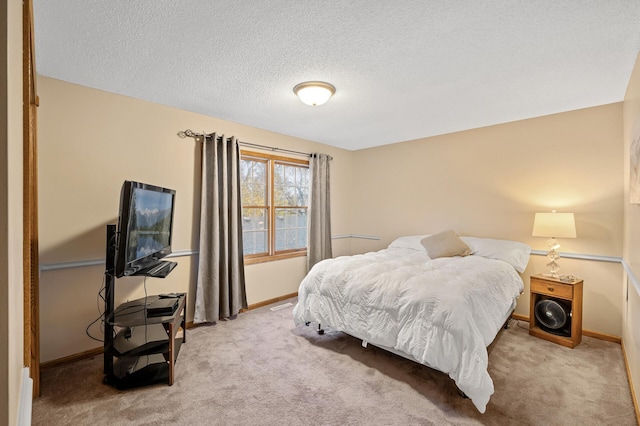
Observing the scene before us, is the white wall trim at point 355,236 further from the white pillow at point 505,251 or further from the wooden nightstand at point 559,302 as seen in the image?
the wooden nightstand at point 559,302

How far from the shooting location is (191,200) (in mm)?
3396

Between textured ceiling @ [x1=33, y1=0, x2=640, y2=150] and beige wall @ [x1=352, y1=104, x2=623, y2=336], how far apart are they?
0.40m

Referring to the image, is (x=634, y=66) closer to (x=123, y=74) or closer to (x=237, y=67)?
(x=237, y=67)

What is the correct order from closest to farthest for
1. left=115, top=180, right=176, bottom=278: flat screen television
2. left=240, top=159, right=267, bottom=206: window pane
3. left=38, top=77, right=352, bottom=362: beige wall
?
left=115, top=180, right=176, bottom=278: flat screen television, left=38, top=77, right=352, bottom=362: beige wall, left=240, top=159, right=267, bottom=206: window pane

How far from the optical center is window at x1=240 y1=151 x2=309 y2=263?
4039 millimetres

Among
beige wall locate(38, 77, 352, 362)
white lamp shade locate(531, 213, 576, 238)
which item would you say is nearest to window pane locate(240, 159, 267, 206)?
beige wall locate(38, 77, 352, 362)

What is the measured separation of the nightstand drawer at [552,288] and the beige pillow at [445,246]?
720 millimetres

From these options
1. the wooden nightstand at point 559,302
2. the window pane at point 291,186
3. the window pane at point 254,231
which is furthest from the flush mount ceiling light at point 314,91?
the wooden nightstand at point 559,302

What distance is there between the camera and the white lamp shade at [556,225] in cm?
295

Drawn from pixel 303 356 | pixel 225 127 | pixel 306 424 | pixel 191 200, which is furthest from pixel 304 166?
pixel 306 424

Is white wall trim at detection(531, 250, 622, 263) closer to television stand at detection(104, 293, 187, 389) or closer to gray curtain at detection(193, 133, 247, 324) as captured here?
gray curtain at detection(193, 133, 247, 324)

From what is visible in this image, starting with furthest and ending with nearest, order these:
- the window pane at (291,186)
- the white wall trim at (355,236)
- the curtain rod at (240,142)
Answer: the white wall trim at (355,236)
the window pane at (291,186)
the curtain rod at (240,142)

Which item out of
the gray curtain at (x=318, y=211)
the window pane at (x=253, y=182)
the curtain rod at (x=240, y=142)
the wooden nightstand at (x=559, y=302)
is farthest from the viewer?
the gray curtain at (x=318, y=211)

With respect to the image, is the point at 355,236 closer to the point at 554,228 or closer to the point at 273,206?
the point at 273,206
